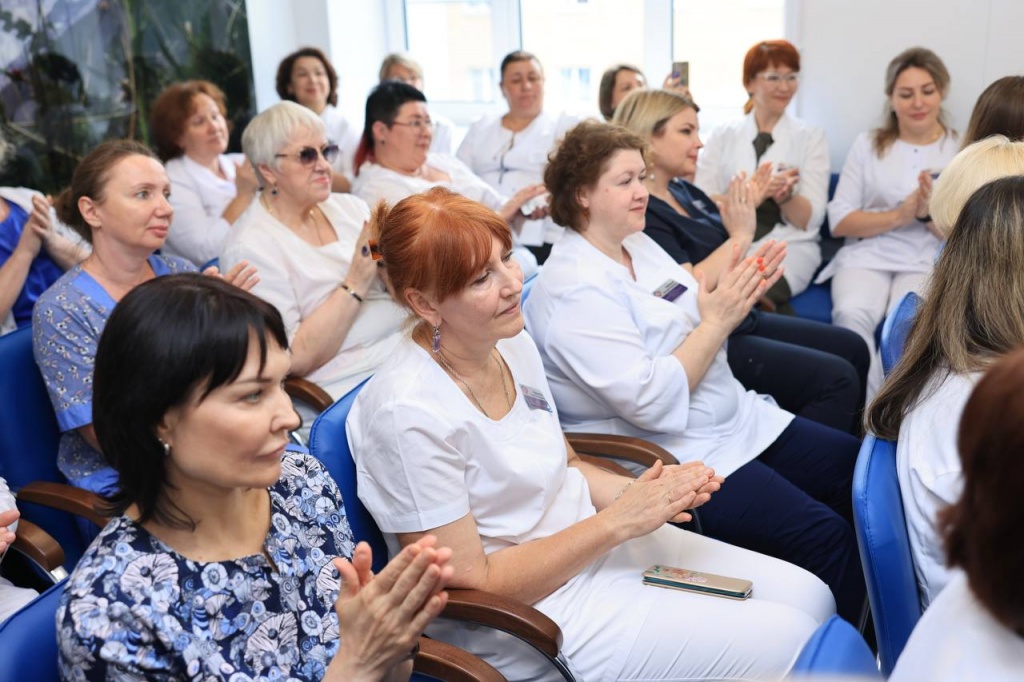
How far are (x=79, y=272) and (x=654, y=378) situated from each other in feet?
4.99

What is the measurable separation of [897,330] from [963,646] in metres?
1.49

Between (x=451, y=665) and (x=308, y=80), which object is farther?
(x=308, y=80)

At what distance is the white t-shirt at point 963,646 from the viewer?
995 mm

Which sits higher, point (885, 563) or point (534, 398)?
point (534, 398)

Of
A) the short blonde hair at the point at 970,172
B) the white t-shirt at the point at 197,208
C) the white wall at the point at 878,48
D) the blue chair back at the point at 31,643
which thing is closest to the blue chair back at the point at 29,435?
the blue chair back at the point at 31,643

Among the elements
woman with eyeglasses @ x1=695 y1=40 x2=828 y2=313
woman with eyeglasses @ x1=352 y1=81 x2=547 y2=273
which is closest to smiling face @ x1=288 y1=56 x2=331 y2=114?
woman with eyeglasses @ x1=352 y1=81 x2=547 y2=273

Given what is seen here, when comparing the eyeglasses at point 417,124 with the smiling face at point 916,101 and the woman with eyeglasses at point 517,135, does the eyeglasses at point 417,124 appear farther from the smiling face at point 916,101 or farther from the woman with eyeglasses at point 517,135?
the smiling face at point 916,101

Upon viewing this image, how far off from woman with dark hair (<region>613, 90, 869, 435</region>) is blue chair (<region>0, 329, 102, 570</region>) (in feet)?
5.95

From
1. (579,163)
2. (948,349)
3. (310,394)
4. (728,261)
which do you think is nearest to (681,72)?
(728,261)

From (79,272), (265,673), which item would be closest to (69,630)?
(265,673)

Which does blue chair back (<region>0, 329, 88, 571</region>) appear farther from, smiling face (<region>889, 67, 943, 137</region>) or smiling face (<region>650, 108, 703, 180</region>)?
smiling face (<region>889, 67, 943, 137</region>)

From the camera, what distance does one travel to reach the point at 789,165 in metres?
4.55

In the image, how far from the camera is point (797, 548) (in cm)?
237

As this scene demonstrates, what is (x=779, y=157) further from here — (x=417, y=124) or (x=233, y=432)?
(x=233, y=432)
